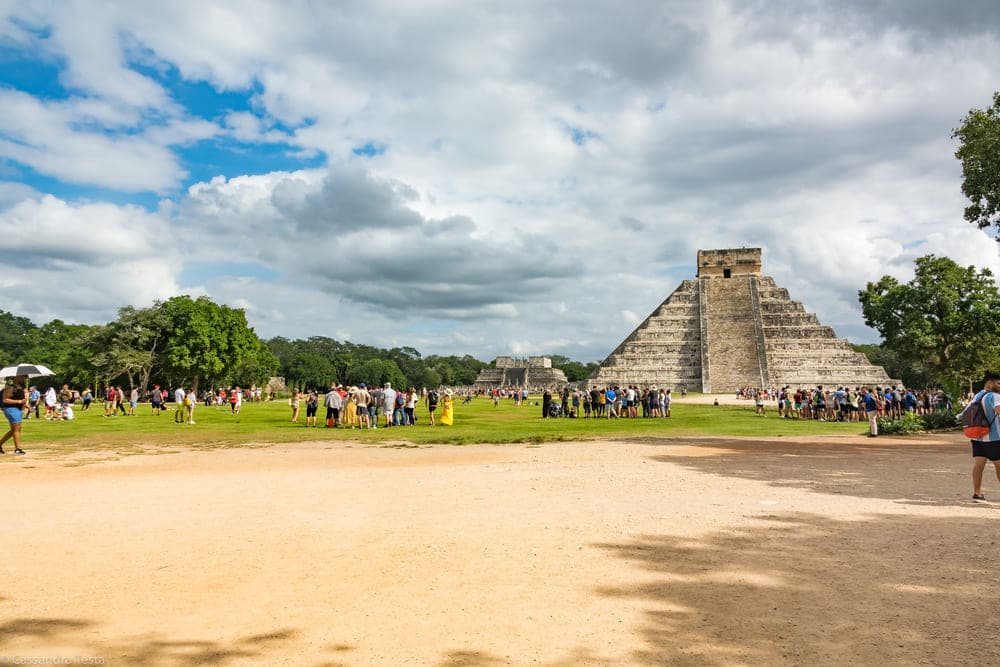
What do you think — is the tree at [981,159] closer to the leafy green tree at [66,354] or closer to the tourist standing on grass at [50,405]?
the tourist standing on grass at [50,405]

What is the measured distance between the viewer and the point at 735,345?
1980 inches

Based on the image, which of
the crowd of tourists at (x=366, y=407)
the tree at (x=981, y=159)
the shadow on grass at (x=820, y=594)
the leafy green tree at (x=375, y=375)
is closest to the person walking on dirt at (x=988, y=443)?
the shadow on grass at (x=820, y=594)

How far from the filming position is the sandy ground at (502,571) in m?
3.17

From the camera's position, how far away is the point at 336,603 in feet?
12.3

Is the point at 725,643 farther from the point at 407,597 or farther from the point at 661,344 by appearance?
the point at 661,344

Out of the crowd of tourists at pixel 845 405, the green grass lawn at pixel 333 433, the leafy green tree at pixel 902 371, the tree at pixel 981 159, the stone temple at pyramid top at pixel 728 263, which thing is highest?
the stone temple at pyramid top at pixel 728 263

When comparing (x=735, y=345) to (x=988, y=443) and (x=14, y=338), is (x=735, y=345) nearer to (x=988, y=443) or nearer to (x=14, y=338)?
(x=988, y=443)

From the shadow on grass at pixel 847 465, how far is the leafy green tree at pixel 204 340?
1474 inches

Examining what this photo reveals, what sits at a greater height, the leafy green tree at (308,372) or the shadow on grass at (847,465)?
the leafy green tree at (308,372)

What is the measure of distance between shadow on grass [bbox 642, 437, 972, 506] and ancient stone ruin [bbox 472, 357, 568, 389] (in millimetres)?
80757

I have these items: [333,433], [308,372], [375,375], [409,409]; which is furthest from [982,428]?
[375,375]

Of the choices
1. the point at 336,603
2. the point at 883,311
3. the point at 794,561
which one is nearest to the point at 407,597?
the point at 336,603

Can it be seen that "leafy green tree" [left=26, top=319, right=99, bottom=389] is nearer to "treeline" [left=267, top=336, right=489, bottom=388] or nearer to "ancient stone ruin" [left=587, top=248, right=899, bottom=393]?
"treeline" [left=267, top=336, right=489, bottom=388]

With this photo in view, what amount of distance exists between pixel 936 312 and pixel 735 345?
19.8 m
